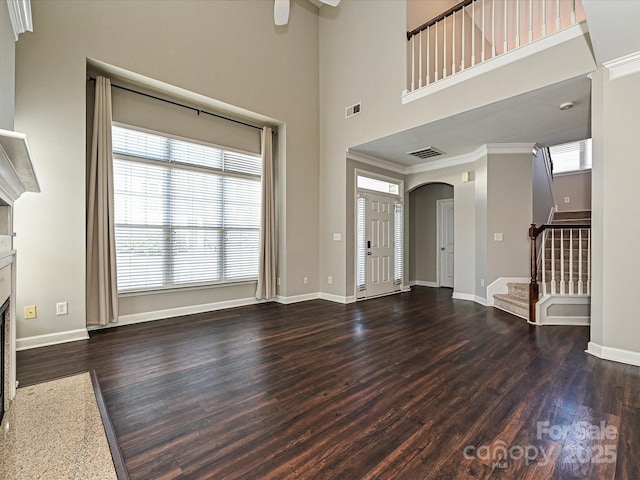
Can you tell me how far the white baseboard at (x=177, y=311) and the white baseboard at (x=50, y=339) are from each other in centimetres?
28

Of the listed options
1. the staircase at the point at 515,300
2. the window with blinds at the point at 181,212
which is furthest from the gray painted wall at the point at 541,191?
the window with blinds at the point at 181,212

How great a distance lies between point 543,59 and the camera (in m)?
3.22

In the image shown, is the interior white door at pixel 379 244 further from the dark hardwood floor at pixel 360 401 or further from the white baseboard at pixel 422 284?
the dark hardwood floor at pixel 360 401

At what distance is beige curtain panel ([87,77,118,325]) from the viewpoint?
3.66 m

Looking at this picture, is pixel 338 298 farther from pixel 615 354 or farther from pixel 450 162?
pixel 615 354

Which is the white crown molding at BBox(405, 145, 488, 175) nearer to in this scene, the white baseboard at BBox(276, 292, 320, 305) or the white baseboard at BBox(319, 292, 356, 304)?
the white baseboard at BBox(319, 292, 356, 304)

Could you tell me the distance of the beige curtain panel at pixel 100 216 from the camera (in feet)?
12.0

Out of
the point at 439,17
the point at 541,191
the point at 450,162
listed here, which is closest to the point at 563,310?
the point at 541,191

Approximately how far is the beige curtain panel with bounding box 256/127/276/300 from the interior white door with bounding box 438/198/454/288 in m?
4.28

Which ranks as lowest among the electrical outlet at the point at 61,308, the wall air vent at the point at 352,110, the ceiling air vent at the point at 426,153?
the electrical outlet at the point at 61,308

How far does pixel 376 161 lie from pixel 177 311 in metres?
4.36

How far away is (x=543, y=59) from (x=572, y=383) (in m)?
3.13

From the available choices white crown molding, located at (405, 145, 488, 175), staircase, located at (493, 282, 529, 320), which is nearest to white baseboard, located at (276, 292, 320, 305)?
staircase, located at (493, 282, 529, 320)

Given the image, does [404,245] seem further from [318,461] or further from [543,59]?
[318,461]
